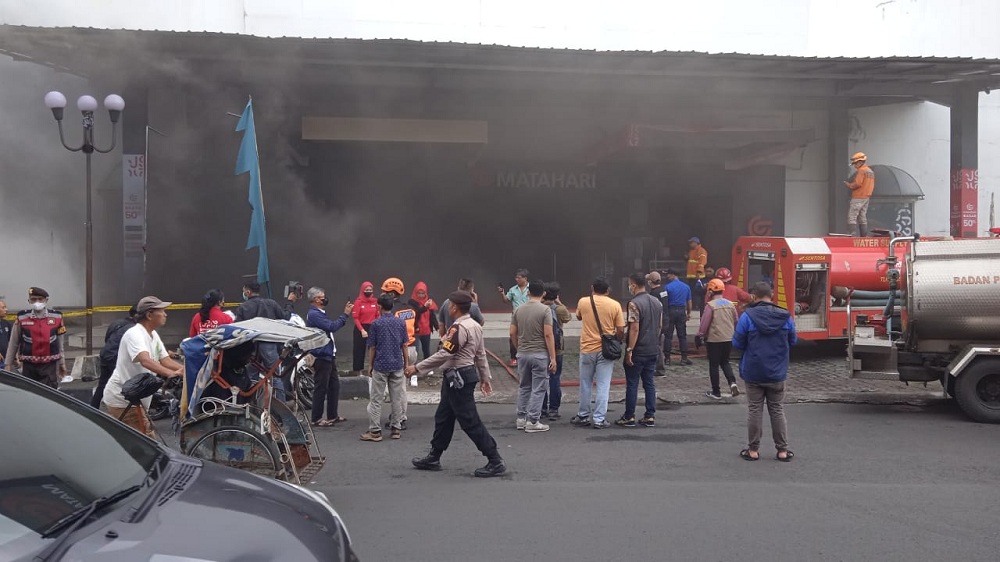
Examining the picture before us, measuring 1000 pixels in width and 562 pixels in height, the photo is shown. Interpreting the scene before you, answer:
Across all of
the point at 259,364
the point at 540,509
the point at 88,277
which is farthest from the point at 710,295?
the point at 88,277

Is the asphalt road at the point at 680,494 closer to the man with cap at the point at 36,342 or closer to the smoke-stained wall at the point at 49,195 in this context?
the man with cap at the point at 36,342

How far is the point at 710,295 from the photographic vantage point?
1047 centimetres

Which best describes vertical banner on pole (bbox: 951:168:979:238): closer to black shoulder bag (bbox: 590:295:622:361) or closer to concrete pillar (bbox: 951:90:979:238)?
concrete pillar (bbox: 951:90:979:238)

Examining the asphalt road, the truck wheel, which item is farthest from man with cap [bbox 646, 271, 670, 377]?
the truck wheel

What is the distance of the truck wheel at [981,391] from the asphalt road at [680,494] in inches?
7.9

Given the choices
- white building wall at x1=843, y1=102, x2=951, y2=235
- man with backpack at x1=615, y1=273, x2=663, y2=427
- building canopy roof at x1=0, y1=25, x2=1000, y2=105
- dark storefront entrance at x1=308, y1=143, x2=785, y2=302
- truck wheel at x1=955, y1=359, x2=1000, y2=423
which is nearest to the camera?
man with backpack at x1=615, y1=273, x2=663, y2=427

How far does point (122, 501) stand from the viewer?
8.89 feet

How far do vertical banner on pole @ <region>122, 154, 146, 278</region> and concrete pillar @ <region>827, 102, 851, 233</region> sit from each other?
13758 mm

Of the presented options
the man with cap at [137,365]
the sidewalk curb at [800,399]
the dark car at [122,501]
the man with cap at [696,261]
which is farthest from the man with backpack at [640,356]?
the man with cap at [696,261]

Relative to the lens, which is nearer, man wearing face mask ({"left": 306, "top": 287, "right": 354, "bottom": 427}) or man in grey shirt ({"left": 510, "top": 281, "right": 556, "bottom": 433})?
man in grey shirt ({"left": 510, "top": 281, "right": 556, "bottom": 433})

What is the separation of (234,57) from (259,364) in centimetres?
865

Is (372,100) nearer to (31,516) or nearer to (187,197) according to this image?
(187,197)

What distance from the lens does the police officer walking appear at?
20.4ft

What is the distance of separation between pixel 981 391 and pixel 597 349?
430 centimetres
